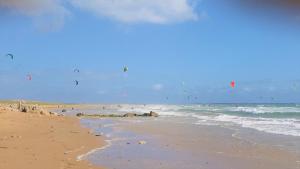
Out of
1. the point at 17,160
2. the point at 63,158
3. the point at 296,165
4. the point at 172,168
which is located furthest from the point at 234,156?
the point at 17,160

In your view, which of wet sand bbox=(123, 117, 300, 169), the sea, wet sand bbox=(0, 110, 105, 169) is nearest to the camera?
wet sand bbox=(0, 110, 105, 169)

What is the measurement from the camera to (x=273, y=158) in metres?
11.7

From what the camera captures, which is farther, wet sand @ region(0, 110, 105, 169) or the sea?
the sea

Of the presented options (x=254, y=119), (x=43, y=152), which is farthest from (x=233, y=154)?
(x=254, y=119)

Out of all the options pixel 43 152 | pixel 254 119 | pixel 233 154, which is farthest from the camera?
pixel 254 119

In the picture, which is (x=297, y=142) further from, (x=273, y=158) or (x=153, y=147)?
(x=153, y=147)

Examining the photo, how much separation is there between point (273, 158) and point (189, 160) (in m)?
2.42

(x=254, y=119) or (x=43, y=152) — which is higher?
(x=254, y=119)

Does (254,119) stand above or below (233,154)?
above

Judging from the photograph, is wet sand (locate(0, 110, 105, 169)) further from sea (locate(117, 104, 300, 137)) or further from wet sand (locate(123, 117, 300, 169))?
sea (locate(117, 104, 300, 137))

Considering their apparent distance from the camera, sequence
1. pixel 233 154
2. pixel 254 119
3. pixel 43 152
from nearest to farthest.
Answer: pixel 43 152, pixel 233 154, pixel 254 119

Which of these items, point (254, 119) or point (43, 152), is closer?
point (43, 152)

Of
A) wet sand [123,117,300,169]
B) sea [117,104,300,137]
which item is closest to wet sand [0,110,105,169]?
wet sand [123,117,300,169]

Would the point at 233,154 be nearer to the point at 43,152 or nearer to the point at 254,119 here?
the point at 43,152
